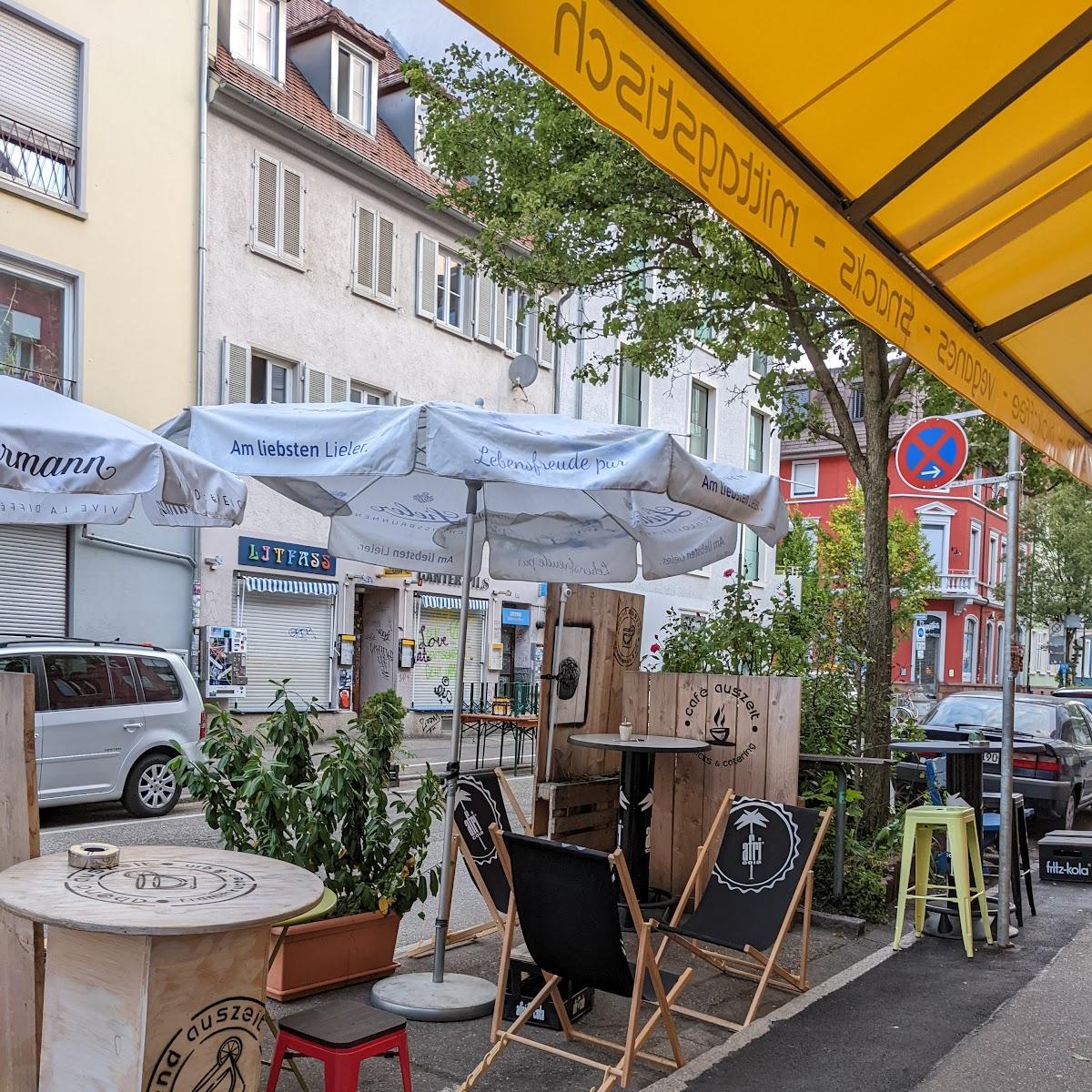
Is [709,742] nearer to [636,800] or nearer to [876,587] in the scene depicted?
[636,800]

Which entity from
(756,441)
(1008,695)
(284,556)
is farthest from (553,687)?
(756,441)

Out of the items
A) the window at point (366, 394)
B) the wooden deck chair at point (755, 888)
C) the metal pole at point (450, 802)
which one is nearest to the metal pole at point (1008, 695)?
the wooden deck chair at point (755, 888)

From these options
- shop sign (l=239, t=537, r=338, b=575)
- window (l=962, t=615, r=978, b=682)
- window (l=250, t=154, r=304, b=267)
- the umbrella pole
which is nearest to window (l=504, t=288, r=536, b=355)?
window (l=250, t=154, r=304, b=267)

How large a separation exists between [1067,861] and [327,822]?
712 centimetres

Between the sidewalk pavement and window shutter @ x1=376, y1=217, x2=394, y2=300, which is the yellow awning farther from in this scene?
window shutter @ x1=376, y1=217, x2=394, y2=300

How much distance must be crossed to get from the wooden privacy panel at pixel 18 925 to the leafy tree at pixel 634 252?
21.9ft

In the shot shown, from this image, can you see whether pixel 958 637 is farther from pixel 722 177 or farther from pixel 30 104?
pixel 722 177

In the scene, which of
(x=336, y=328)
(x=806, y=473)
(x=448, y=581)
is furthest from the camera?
(x=806, y=473)

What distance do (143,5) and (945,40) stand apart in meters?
17.8

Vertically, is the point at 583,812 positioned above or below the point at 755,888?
below

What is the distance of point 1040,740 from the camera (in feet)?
42.4

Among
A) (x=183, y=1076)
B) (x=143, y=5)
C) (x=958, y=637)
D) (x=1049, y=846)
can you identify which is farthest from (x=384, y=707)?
(x=958, y=637)

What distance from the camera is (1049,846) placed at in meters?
10.1

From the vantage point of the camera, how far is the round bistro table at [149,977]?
343cm
